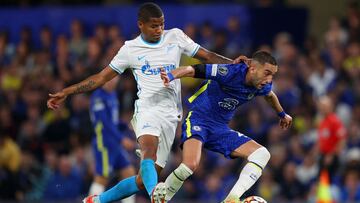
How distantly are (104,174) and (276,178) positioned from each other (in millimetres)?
3030

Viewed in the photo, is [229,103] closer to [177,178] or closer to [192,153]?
[192,153]

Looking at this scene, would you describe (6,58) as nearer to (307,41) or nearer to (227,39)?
(227,39)

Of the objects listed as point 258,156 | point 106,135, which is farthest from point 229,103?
point 106,135

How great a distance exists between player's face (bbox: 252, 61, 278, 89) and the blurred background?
5.02 m

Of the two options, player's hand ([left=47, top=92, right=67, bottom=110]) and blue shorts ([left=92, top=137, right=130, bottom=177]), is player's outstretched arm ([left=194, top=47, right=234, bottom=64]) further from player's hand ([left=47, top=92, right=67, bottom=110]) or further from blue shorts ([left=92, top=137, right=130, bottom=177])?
blue shorts ([left=92, top=137, right=130, bottom=177])

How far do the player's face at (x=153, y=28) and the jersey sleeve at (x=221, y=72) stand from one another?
0.65 m

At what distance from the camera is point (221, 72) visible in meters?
11.4

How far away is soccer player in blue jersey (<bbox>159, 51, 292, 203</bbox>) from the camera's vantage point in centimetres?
1138

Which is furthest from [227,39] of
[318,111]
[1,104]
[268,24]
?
[1,104]

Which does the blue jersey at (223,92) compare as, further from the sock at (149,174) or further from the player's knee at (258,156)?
the sock at (149,174)

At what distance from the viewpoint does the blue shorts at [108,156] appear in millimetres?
15234

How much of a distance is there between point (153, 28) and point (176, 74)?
751 mm

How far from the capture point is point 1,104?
1959 cm

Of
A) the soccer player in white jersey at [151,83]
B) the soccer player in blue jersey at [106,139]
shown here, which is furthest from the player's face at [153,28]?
the soccer player in blue jersey at [106,139]
